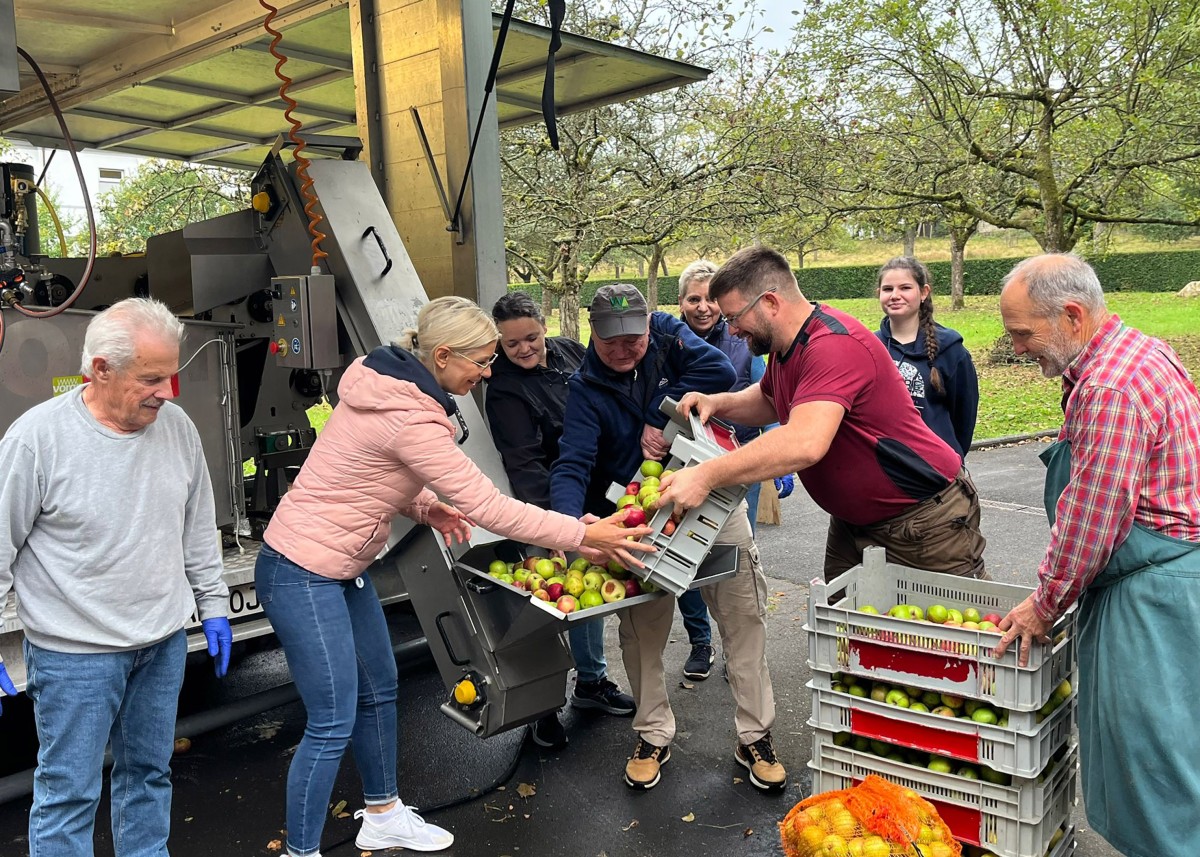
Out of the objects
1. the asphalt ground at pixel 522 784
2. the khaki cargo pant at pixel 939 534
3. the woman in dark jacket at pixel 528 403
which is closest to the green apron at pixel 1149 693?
the khaki cargo pant at pixel 939 534

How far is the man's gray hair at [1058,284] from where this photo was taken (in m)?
2.80

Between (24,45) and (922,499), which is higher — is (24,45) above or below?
above

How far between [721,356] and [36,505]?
2.73 meters

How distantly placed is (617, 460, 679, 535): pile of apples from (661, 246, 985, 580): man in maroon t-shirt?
112 mm

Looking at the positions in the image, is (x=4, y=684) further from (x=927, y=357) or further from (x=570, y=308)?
(x=570, y=308)

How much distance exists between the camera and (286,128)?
941cm

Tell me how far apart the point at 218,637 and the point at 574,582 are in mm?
1229

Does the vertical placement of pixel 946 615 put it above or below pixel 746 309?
below

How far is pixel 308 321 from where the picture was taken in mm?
4391

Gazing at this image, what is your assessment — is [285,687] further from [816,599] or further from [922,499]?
[922,499]

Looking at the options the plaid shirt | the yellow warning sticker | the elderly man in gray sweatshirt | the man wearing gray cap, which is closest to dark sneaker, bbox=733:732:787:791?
the man wearing gray cap

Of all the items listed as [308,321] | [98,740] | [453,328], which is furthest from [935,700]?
[308,321]

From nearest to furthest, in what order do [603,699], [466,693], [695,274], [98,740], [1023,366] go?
[98,740], [466,693], [603,699], [695,274], [1023,366]

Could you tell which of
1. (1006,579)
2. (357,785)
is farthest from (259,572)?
(1006,579)
